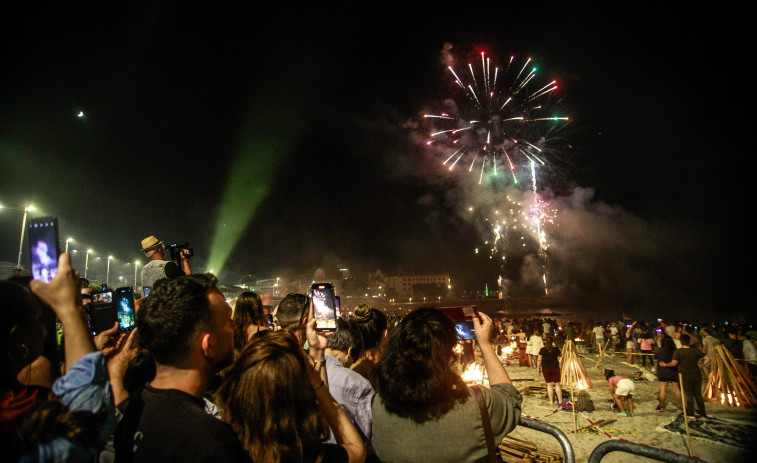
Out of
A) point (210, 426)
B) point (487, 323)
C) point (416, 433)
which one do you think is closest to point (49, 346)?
point (210, 426)

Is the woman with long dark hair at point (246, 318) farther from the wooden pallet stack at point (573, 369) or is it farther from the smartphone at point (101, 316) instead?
the wooden pallet stack at point (573, 369)

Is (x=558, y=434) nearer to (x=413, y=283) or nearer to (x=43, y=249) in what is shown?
(x=43, y=249)

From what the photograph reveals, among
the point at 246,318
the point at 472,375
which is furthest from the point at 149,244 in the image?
the point at 472,375

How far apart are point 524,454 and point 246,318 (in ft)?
19.4

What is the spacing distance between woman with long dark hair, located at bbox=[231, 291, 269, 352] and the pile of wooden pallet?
5.13 meters

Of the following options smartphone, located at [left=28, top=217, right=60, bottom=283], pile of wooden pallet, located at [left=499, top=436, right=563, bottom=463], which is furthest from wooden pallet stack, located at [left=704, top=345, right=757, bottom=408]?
smartphone, located at [left=28, top=217, right=60, bottom=283]

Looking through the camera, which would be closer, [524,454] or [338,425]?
[338,425]

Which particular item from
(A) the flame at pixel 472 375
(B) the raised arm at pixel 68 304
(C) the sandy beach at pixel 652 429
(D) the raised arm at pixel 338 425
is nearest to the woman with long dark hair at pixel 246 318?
(D) the raised arm at pixel 338 425

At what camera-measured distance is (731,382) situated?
394 inches

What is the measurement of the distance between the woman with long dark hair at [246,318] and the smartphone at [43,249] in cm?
229

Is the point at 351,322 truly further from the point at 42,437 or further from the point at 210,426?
the point at 42,437

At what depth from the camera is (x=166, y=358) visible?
1.82 m

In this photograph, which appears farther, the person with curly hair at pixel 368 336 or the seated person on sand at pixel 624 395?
the seated person on sand at pixel 624 395

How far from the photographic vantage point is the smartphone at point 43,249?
175 centimetres
